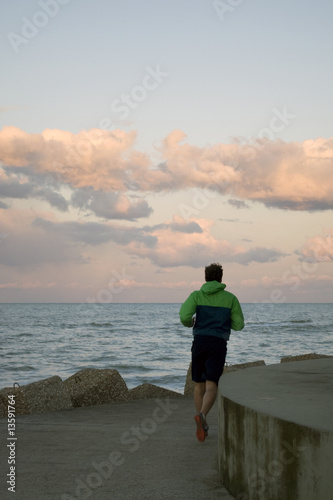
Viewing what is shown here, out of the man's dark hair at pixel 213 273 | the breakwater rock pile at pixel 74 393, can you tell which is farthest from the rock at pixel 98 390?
the man's dark hair at pixel 213 273

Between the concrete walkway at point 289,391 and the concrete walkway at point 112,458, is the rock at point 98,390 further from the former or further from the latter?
the concrete walkway at point 289,391

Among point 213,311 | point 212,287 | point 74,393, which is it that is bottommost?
point 74,393

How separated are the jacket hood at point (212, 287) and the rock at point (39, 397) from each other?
4.01 metres

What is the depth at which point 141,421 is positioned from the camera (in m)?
7.56

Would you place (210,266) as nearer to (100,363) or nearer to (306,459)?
(306,459)

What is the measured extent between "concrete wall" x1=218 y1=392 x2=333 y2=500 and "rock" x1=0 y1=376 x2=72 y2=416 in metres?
4.96

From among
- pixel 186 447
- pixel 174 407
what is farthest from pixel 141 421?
Answer: pixel 186 447

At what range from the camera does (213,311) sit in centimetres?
592

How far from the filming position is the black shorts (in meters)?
5.86

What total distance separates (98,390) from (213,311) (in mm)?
4253

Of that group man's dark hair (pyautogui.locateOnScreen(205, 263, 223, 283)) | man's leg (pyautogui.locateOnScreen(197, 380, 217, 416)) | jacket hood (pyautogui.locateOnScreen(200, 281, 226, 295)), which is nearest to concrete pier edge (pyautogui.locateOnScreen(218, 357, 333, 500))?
man's leg (pyautogui.locateOnScreen(197, 380, 217, 416))

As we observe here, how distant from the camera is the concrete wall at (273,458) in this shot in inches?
127

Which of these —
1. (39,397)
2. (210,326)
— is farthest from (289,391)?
(39,397)

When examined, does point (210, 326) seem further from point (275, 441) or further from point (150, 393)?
point (150, 393)
